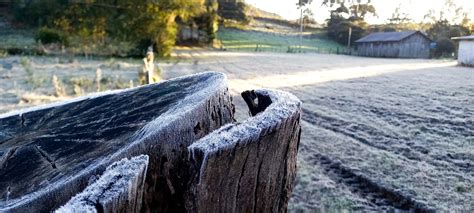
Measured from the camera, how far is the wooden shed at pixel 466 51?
27438 millimetres

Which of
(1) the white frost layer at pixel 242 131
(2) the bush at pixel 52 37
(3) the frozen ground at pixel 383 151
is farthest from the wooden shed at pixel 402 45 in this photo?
(1) the white frost layer at pixel 242 131

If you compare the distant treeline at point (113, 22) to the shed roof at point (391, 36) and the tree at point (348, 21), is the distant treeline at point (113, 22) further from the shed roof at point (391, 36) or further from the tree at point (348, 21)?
the tree at point (348, 21)

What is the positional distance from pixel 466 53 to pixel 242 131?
3122 cm

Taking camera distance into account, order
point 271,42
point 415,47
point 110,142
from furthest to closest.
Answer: point 271,42, point 415,47, point 110,142

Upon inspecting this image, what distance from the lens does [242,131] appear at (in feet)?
4.06

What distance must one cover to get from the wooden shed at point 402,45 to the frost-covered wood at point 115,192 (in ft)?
147

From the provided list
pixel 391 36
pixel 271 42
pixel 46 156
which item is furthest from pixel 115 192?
pixel 271 42

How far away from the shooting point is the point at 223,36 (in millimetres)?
49969

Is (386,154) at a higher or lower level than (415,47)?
lower

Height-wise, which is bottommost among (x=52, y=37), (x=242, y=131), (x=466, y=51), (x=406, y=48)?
(x=242, y=131)

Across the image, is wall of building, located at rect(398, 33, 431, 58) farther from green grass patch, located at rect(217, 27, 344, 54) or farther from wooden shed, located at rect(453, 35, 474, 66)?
wooden shed, located at rect(453, 35, 474, 66)

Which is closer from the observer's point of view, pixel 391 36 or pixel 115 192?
pixel 115 192

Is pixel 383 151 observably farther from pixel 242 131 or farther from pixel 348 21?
pixel 348 21

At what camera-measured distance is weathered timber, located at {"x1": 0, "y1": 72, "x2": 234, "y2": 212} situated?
3.84 feet
